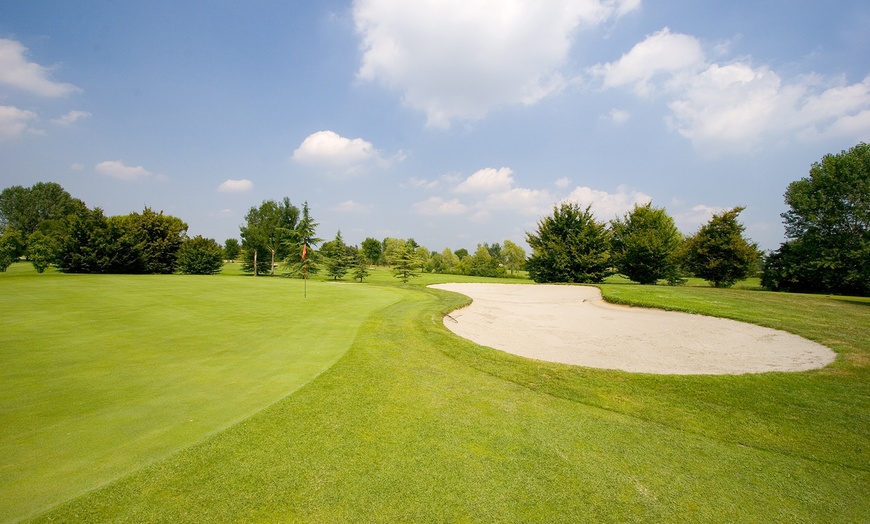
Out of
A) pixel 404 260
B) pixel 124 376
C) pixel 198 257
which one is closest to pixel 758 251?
pixel 404 260

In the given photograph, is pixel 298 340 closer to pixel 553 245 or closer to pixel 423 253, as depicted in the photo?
pixel 553 245

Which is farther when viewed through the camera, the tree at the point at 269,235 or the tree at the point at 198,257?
the tree at the point at 269,235

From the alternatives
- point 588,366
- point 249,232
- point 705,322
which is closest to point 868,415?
point 588,366

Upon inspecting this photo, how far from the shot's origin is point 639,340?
1001cm

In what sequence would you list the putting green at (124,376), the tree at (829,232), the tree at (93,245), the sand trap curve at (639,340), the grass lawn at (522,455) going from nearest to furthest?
the grass lawn at (522,455), the putting green at (124,376), the sand trap curve at (639,340), the tree at (829,232), the tree at (93,245)

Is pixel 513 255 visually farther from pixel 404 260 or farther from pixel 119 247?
pixel 119 247

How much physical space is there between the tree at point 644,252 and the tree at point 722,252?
1759 mm

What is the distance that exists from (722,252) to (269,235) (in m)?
48.4

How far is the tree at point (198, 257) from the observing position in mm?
38375

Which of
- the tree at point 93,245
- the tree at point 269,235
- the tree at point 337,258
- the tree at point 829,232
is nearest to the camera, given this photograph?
the tree at point 829,232

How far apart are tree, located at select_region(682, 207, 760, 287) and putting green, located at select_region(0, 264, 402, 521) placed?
94.4 feet

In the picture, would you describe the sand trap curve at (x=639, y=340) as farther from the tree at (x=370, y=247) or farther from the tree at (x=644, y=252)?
the tree at (x=370, y=247)

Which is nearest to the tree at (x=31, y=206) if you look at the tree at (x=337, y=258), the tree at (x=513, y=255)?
the tree at (x=337, y=258)

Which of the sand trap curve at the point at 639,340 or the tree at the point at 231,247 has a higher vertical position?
the tree at the point at 231,247
